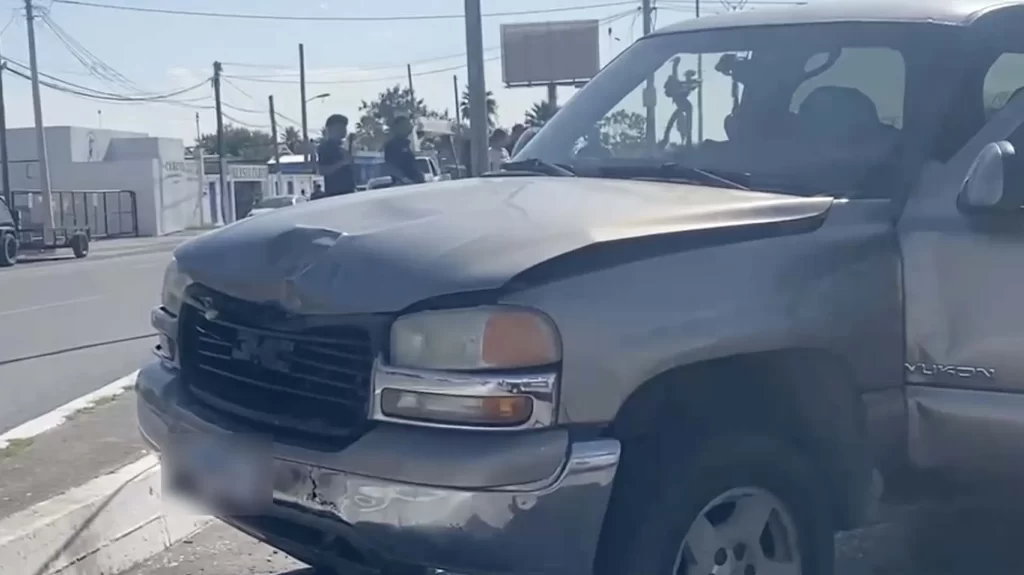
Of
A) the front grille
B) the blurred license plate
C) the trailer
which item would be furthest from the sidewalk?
the trailer

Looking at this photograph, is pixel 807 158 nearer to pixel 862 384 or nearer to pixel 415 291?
pixel 862 384

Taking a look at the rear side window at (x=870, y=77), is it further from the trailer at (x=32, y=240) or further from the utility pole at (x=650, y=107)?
the trailer at (x=32, y=240)

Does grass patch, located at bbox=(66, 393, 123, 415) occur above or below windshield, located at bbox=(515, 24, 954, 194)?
below

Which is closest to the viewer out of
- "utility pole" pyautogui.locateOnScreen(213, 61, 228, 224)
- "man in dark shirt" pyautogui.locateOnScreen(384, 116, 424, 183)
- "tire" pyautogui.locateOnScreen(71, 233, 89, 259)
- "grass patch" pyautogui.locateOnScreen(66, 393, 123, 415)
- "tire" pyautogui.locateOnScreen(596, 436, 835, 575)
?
"tire" pyautogui.locateOnScreen(596, 436, 835, 575)

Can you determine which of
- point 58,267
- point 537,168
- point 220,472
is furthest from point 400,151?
point 58,267

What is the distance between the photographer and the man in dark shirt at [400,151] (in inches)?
464

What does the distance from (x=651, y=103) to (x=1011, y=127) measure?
1.38 meters

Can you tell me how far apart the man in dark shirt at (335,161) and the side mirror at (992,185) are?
824cm

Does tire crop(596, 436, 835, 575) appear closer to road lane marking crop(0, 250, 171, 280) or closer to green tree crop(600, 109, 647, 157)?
green tree crop(600, 109, 647, 157)

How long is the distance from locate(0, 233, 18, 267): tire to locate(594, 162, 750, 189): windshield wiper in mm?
27060

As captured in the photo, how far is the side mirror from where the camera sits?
3.56 m

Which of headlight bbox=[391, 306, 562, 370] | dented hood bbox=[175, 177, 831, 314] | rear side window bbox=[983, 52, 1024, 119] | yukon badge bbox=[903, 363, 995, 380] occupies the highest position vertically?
rear side window bbox=[983, 52, 1024, 119]

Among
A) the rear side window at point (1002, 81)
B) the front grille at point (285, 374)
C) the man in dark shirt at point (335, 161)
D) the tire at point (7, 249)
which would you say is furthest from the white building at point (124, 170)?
the rear side window at point (1002, 81)

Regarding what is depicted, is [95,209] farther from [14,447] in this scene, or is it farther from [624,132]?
[624,132]
